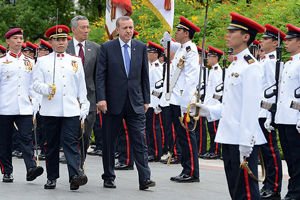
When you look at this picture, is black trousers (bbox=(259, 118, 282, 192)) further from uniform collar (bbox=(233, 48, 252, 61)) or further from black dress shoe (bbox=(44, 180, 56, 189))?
black dress shoe (bbox=(44, 180, 56, 189))

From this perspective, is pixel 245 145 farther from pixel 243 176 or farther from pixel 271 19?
pixel 271 19

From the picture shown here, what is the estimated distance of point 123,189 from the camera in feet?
27.3

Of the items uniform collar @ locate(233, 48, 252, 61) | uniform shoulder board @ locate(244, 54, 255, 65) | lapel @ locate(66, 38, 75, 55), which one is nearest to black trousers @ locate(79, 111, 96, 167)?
lapel @ locate(66, 38, 75, 55)

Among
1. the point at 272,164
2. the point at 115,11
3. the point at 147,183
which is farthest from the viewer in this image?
the point at 115,11

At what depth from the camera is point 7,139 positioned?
8.91 meters

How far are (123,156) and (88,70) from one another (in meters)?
2.15

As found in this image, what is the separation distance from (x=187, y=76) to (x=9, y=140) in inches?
104

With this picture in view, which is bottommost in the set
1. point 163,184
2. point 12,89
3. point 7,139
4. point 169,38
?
point 163,184

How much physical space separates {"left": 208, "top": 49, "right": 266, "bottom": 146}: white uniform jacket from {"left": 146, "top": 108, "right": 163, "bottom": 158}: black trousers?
20.7ft

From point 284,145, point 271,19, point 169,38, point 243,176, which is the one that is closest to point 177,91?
point 169,38

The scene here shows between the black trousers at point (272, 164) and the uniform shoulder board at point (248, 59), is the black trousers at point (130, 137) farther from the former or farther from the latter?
the uniform shoulder board at point (248, 59)

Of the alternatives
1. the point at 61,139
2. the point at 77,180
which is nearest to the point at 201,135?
the point at 61,139

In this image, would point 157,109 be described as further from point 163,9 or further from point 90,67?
point 90,67

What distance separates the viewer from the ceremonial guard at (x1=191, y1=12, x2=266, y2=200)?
220 inches
